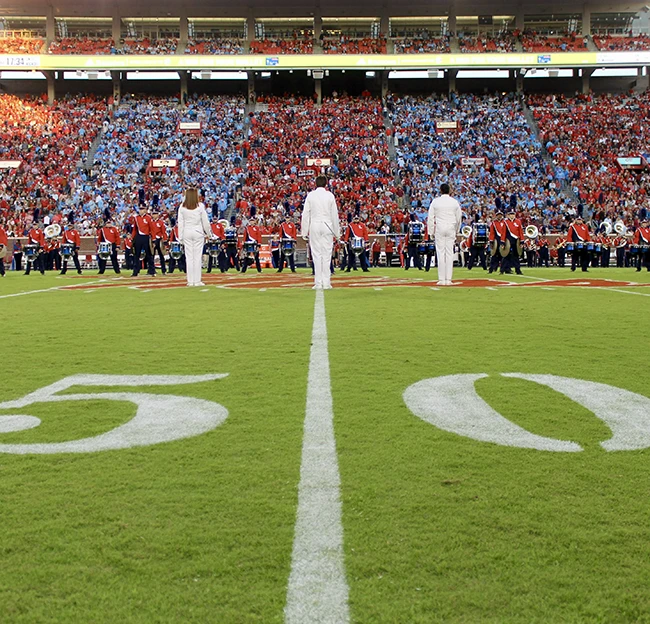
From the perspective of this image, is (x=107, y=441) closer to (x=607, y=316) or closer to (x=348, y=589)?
(x=348, y=589)

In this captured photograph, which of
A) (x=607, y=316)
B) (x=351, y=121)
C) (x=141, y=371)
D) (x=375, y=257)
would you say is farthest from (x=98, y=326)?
(x=351, y=121)

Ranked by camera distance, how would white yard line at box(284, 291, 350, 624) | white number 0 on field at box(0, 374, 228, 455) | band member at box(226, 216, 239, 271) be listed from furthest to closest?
band member at box(226, 216, 239, 271) → white number 0 on field at box(0, 374, 228, 455) → white yard line at box(284, 291, 350, 624)

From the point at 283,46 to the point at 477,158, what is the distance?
1540cm

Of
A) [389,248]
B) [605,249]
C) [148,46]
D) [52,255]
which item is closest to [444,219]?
[389,248]

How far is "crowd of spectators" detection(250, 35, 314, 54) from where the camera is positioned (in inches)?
1825

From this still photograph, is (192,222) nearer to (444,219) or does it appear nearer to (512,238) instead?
(444,219)

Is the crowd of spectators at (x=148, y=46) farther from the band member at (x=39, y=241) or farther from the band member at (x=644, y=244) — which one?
the band member at (x=644, y=244)

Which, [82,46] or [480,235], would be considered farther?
[82,46]

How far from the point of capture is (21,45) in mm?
46125

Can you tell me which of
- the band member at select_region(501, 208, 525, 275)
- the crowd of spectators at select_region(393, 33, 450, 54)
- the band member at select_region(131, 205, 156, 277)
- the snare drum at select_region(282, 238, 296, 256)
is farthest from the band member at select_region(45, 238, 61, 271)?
the crowd of spectators at select_region(393, 33, 450, 54)

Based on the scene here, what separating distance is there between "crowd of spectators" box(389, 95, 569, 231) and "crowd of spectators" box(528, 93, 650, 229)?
96cm

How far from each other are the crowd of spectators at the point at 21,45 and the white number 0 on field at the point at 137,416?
4605 centimetres

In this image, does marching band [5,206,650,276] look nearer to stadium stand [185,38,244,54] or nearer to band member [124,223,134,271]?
band member [124,223,134,271]

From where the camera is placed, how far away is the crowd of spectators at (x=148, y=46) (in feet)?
151
